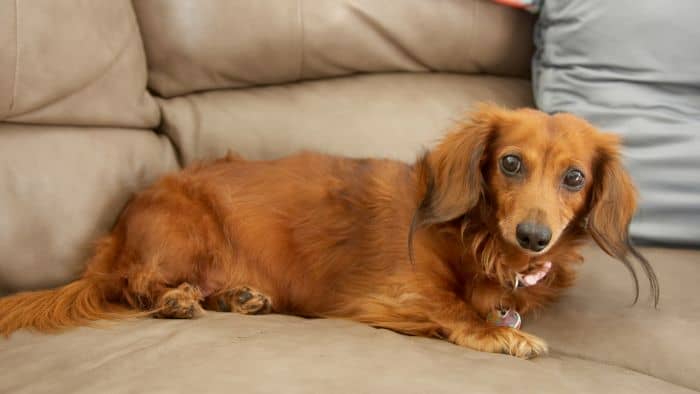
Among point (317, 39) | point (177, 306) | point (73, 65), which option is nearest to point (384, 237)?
point (177, 306)

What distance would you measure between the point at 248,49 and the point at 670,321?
1146mm

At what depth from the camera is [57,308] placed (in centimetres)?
135

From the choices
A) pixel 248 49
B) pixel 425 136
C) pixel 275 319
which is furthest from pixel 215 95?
pixel 275 319

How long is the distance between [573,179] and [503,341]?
0.33 metres

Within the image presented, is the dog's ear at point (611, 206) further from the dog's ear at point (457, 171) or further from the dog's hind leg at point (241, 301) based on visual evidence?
the dog's hind leg at point (241, 301)

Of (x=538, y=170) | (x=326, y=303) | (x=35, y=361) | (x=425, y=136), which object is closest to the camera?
(x=35, y=361)

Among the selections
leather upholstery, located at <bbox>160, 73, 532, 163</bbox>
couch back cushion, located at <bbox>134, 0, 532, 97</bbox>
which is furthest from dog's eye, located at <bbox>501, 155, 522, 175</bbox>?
couch back cushion, located at <bbox>134, 0, 532, 97</bbox>

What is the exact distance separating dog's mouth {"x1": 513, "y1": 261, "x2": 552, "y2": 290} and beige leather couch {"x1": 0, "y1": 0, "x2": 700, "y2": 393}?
0.29 ft

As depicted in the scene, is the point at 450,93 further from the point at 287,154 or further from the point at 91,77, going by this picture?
the point at 91,77

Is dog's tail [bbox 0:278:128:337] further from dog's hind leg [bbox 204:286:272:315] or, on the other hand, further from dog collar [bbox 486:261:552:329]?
dog collar [bbox 486:261:552:329]

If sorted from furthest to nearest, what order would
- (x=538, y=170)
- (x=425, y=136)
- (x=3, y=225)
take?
(x=425, y=136) < (x=3, y=225) < (x=538, y=170)

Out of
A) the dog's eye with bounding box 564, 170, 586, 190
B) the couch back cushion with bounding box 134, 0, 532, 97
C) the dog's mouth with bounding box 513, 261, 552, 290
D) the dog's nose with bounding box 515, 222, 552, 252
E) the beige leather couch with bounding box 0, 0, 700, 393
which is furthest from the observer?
the couch back cushion with bounding box 134, 0, 532, 97

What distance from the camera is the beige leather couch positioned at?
1146 mm

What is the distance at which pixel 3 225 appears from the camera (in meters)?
1.45
